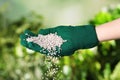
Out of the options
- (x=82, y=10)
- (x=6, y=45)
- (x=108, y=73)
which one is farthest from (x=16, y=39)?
(x=108, y=73)

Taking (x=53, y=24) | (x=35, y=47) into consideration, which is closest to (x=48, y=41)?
(x=35, y=47)

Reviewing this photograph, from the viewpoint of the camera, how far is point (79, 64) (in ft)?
11.1

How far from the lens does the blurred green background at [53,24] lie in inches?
134

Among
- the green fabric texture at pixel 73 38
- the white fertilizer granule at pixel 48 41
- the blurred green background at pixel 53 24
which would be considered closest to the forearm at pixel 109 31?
the green fabric texture at pixel 73 38

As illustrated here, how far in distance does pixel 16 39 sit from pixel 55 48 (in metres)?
1.78

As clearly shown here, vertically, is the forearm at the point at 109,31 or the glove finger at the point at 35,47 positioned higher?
the forearm at the point at 109,31

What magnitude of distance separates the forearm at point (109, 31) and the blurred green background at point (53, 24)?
4.03 ft

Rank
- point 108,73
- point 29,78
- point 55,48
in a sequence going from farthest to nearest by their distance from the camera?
point 29,78
point 108,73
point 55,48

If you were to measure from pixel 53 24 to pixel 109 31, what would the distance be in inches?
75.5

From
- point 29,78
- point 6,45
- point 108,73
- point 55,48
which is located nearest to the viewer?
point 55,48

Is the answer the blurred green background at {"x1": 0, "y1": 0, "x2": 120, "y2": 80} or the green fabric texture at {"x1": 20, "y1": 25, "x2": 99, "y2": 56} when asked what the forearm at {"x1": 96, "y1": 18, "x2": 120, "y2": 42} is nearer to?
the green fabric texture at {"x1": 20, "y1": 25, "x2": 99, "y2": 56}

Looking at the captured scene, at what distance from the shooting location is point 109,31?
2.03 m

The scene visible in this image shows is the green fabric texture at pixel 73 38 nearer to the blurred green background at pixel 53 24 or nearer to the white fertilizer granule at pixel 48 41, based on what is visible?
the white fertilizer granule at pixel 48 41

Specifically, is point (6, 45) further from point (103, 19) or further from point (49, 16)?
point (103, 19)
